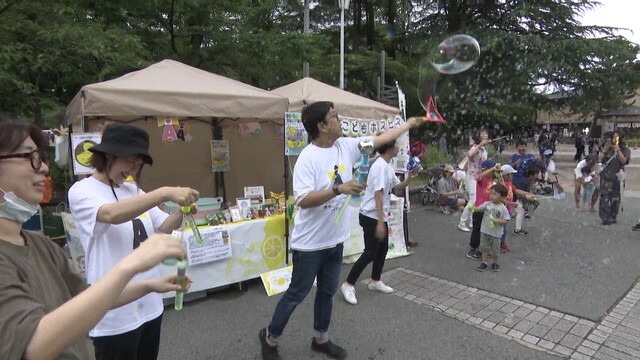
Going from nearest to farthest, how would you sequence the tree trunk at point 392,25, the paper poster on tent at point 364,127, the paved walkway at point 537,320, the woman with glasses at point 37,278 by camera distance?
the woman with glasses at point 37,278 < the paved walkway at point 537,320 < the paper poster on tent at point 364,127 < the tree trunk at point 392,25

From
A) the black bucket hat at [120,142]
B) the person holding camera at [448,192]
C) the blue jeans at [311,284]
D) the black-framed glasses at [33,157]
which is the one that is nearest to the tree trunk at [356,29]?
the person holding camera at [448,192]

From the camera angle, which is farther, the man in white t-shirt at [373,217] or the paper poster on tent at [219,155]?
the paper poster on tent at [219,155]

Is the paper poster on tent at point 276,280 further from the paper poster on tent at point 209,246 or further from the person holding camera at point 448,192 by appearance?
the person holding camera at point 448,192

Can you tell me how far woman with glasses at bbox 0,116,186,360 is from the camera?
0.90 m

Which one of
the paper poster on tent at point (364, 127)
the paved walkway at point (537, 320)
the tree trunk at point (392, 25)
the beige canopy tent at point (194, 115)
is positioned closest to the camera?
the paved walkway at point (537, 320)

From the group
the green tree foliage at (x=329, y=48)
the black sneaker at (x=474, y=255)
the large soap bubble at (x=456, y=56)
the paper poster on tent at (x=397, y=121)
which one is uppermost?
the green tree foliage at (x=329, y=48)

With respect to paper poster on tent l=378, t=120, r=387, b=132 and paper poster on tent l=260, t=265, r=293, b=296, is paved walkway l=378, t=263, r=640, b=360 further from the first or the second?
paper poster on tent l=378, t=120, r=387, b=132

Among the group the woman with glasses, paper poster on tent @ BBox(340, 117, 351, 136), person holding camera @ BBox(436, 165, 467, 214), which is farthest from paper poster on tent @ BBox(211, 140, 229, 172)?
the woman with glasses

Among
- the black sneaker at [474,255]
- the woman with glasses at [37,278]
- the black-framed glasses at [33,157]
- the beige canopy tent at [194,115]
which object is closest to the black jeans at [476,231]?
the black sneaker at [474,255]

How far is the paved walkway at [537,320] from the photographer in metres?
3.40

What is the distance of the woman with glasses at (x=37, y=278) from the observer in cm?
90

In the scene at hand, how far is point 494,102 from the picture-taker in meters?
15.4

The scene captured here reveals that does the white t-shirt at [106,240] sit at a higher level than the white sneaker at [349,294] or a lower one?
higher

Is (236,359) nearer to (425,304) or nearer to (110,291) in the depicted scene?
(425,304)
